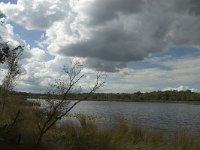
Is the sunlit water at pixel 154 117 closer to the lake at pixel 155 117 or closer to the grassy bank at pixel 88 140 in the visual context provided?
the lake at pixel 155 117

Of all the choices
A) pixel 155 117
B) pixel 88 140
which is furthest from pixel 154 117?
pixel 88 140

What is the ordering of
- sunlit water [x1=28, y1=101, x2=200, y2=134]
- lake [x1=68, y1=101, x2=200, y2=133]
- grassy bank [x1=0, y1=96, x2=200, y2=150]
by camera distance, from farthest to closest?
lake [x1=68, y1=101, x2=200, y2=133] < sunlit water [x1=28, y1=101, x2=200, y2=134] < grassy bank [x1=0, y1=96, x2=200, y2=150]

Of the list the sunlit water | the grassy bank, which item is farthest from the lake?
the grassy bank

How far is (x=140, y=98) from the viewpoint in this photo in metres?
180

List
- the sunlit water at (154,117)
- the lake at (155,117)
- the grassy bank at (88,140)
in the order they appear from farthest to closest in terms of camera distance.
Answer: the lake at (155,117)
the sunlit water at (154,117)
the grassy bank at (88,140)

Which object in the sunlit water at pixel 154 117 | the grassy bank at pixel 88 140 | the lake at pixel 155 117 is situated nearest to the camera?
the grassy bank at pixel 88 140

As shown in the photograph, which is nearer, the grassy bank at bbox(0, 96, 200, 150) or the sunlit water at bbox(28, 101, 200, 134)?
the grassy bank at bbox(0, 96, 200, 150)

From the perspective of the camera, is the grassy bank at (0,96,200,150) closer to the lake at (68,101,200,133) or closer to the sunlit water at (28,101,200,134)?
the sunlit water at (28,101,200,134)

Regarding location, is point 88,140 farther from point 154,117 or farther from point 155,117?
point 155,117

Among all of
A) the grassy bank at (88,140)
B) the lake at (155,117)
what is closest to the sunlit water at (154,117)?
the lake at (155,117)

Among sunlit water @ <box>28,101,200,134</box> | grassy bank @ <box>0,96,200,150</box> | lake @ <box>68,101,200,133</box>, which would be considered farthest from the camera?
lake @ <box>68,101,200,133</box>

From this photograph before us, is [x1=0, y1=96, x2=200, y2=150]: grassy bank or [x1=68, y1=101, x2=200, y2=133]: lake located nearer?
[x1=0, y1=96, x2=200, y2=150]: grassy bank

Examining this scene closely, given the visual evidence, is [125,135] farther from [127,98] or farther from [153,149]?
[127,98]

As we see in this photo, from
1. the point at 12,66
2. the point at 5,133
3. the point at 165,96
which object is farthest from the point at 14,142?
the point at 165,96
